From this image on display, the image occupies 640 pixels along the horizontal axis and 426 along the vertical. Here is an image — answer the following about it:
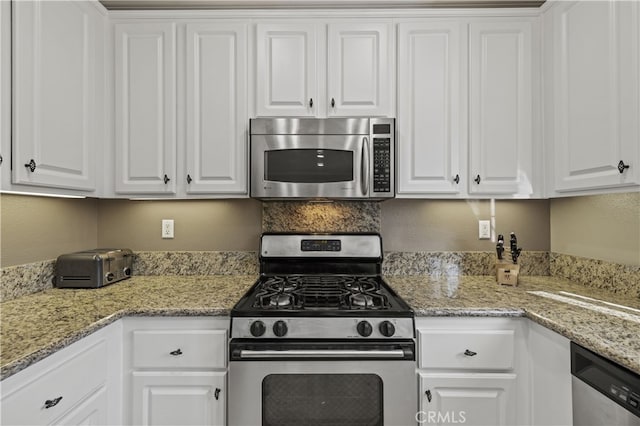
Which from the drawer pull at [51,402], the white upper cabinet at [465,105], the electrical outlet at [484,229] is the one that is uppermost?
the white upper cabinet at [465,105]

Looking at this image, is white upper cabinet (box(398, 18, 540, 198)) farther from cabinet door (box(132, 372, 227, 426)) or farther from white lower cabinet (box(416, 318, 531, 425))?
cabinet door (box(132, 372, 227, 426))

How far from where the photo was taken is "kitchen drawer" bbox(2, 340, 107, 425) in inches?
37.1

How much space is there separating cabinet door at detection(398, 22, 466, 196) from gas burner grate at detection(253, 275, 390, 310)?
1.92ft

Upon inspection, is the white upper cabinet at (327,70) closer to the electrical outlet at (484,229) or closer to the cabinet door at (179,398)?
the electrical outlet at (484,229)

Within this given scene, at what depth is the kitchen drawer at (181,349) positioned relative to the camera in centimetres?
142

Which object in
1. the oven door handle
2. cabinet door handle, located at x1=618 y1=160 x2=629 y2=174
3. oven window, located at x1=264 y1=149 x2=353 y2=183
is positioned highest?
oven window, located at x1=264 y1=149 x2=353 y2=183

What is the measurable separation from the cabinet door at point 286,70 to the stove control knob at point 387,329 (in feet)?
3.76

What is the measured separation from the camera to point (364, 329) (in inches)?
54.3

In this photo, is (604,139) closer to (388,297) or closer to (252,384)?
(388,297)

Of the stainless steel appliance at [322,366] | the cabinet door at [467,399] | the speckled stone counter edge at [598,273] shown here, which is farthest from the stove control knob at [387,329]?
the speckled stone counter edge at [598,273]

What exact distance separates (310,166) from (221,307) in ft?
2.72

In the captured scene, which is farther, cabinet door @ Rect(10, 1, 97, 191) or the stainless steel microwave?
the stainless steel microwave

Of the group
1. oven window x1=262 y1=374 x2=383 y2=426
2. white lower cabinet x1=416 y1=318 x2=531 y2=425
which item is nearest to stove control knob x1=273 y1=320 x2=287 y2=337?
oven window x1=262 y1=374 x2=383 y2=426

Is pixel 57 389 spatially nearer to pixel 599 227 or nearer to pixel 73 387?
pixel 73 387
